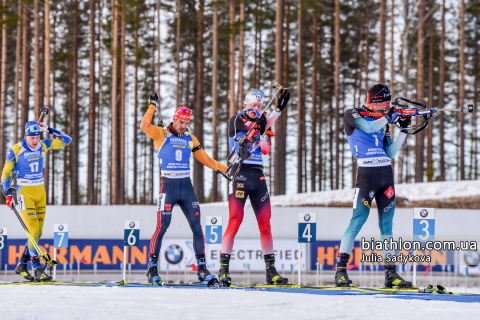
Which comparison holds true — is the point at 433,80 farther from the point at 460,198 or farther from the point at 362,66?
the point at 460,198

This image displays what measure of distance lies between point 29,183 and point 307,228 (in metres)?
3.90

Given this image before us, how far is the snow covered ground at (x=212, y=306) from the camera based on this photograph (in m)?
3.96

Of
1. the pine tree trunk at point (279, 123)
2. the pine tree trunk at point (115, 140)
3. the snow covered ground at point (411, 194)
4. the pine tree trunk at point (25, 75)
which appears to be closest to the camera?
the pine tree trunk at point (279, 123)

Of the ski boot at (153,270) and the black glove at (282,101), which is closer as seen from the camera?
the black glove at (282,101)

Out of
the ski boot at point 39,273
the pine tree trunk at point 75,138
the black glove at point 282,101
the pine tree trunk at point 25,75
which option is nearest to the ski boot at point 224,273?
the black glove at point 282,101

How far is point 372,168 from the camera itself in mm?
5957

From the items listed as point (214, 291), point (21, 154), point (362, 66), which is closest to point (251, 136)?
point (214, 291)

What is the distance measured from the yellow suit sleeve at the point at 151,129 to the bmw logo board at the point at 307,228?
81.2 inches

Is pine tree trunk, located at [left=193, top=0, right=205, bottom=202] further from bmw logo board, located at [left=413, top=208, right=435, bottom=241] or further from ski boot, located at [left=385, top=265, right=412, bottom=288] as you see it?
ski boot, located at [left=385, top=265, right=412, bottom=288]

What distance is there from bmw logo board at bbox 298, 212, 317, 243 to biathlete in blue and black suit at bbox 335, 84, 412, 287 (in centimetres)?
112

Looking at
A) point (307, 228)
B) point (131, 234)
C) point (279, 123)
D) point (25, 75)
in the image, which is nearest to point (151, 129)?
point (131, 234)

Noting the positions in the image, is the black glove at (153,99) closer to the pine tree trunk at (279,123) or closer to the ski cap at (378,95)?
the ski cap at (378,95)

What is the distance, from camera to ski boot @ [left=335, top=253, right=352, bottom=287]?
584 centimetres

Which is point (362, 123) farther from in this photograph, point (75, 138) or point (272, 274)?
point (75, 138)
